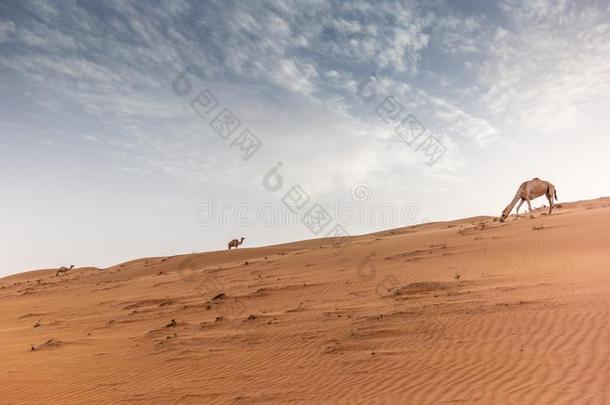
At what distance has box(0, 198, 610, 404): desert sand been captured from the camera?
255 inches

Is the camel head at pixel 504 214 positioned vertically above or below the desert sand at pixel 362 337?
above

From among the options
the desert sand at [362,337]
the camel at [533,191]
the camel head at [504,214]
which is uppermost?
the camel at [533,191]

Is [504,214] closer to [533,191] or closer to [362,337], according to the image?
[533,191]

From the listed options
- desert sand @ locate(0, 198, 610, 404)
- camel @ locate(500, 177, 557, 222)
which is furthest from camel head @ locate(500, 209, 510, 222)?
desert sand @ locate(0, 198, 610, 404)

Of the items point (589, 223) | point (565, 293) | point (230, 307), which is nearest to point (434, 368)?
point (565, 293)

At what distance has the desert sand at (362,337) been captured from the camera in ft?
21.3

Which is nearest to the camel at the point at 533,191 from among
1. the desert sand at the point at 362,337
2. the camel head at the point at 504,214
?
the camel head at the point at 504,214

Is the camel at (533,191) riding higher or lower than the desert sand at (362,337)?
higher

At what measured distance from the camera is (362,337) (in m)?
9.08

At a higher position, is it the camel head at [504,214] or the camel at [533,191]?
the camel at [533,191]

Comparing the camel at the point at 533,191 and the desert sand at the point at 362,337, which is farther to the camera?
the camel at the point at 533,191

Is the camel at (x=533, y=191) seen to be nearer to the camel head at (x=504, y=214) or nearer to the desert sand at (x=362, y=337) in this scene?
the camel head at (x=504, y=214)

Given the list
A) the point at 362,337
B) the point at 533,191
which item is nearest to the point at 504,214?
the point at 533,191

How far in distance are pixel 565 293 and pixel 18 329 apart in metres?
17.5
